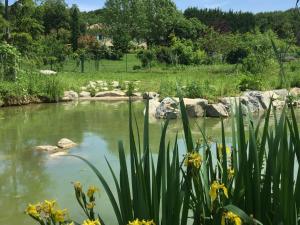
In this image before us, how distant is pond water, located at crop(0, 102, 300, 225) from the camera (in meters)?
4.49

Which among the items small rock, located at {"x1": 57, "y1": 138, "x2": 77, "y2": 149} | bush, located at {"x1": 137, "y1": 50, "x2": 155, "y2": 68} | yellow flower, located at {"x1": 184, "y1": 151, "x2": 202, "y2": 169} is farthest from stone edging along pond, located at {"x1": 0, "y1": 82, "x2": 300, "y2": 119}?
bush, located at {"x1": 137, "y1": 50, "x2": 155, "y2": 68}

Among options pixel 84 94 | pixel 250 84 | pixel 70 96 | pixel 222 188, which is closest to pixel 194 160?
pixel 222 188

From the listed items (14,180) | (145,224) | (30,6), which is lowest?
(14,180)

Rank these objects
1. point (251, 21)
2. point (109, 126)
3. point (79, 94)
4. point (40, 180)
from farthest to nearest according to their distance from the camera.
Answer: point (251, 21) → point (79, 94) → point (109, 126) → point (40, 180)

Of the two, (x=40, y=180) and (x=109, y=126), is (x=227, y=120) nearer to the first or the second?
(x=109, y=126)

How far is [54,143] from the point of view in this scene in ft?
24.5

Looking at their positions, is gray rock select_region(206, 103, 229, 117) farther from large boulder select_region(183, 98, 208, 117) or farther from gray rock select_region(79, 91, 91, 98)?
gray rock select_region(79, 91, 91, 98)

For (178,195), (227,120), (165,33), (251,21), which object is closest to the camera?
(178,195)

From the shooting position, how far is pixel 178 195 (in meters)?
1.62

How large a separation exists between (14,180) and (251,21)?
46964 millimetres

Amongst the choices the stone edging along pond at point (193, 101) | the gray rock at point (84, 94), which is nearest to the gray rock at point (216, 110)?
the stone edging along pond at point (193, 101)

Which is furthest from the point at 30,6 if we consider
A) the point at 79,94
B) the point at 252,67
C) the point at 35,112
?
the point at 252,67

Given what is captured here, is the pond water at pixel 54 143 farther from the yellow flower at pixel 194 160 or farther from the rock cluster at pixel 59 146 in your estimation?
the yellow flower at pixel 194 160

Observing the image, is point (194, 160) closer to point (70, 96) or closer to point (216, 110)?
point (216, 110)
